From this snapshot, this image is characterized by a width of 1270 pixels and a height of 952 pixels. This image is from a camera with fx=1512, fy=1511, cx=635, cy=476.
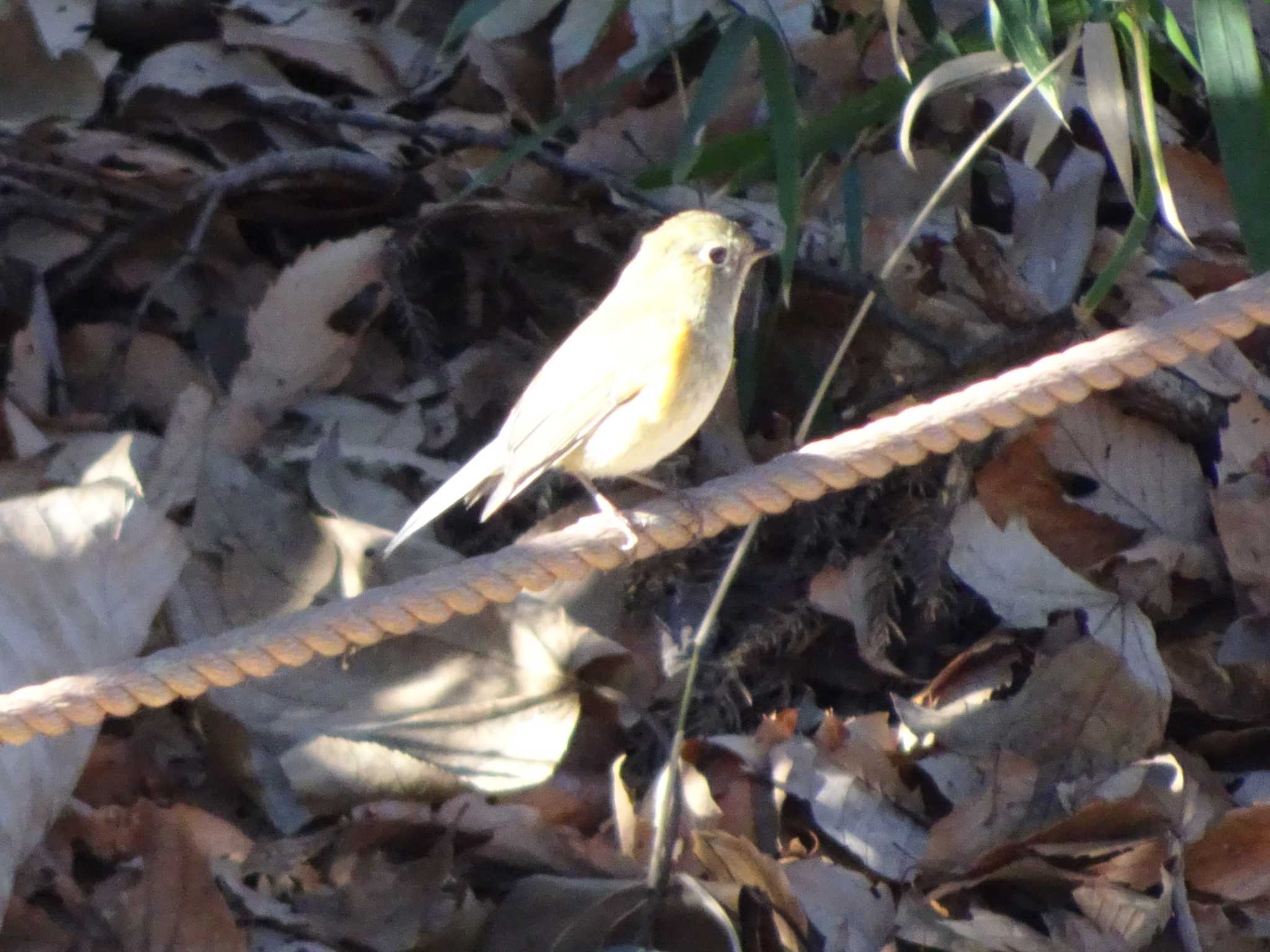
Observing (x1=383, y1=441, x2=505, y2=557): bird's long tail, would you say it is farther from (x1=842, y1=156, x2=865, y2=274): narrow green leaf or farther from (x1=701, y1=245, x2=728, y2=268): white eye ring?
(x1=842, y1=156, x2=865, y2=274): narrow green leaf

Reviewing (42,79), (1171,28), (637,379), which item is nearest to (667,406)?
(637,379)

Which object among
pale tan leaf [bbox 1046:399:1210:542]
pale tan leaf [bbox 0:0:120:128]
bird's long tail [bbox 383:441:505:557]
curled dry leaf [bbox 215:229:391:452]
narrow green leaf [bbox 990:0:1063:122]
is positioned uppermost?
narrow green leaf [bbox 990:0:1063:122]

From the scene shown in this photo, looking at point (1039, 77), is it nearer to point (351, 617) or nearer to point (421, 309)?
point (351, 617)

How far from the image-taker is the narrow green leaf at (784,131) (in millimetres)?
3514

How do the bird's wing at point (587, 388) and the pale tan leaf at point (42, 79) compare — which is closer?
the bird's wing at point (587, 388)

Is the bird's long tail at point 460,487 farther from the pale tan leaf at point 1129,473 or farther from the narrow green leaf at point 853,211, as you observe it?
the pale tan leaf at point 1129,473

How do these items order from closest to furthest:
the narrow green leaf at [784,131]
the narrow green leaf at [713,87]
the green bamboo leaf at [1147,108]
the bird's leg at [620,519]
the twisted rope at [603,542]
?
the twisted rope at [603,542]
the bird's leg at [620,519]
the green bamboo leaf at [1147,108]
the narrow green leaf at [784,131]
the narrow green leaf at [713,87]

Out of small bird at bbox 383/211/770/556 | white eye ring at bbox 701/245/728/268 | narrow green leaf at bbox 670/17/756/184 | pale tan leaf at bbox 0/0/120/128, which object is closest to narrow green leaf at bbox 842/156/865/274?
narrow green leaf at bbox 670/17/756/184

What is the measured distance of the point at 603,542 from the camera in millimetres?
2666

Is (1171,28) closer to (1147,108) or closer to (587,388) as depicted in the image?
(1147,108)

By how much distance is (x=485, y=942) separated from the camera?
307 centimetres

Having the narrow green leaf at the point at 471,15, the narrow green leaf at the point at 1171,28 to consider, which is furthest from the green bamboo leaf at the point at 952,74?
the narrow green leaf at the point at 471,15

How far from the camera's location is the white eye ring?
336cm

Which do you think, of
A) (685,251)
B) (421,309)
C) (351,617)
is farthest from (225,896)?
(421,309)
